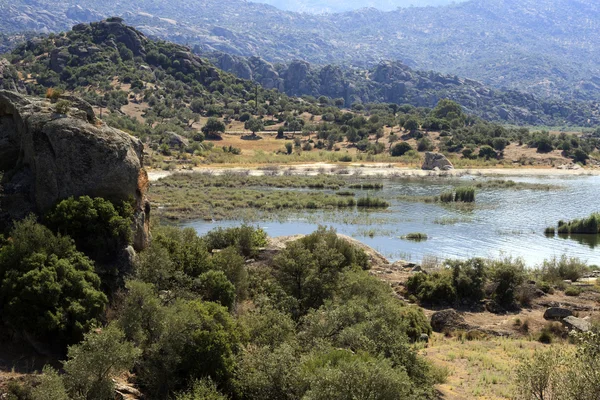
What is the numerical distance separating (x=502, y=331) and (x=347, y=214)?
2996 centimetres

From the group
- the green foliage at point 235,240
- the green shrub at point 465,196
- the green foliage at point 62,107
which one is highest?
the green foliage at point 62,107

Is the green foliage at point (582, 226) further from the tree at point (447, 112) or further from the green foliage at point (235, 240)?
the tree at point (447, 112)

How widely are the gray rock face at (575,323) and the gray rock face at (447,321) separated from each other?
4292mm

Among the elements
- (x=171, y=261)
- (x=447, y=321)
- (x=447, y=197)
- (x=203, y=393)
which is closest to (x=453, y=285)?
(x=447, y=321)

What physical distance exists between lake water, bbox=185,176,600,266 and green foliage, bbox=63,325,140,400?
2764cm

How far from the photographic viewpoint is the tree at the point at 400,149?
10712 centimetres

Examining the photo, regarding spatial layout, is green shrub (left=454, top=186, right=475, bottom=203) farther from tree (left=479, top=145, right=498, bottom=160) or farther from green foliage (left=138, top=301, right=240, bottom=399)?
green foliage (left=138, top=301, right=240, bottom=399)

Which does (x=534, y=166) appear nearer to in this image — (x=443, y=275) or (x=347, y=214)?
(x=347, y=214)

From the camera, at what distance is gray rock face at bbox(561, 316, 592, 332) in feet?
88.1

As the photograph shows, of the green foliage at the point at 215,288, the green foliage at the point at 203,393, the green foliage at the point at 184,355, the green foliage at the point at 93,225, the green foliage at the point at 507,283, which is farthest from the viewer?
the green foliage at the point at 507,283

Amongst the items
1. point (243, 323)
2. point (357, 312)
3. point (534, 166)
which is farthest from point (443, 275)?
point (534, 166)

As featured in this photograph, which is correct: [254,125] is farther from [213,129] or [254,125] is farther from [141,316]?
[141,316]

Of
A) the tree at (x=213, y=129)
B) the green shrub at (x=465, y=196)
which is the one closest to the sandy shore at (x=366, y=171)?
the green shrub at (x=465, y=196)

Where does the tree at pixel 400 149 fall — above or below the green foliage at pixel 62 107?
below
